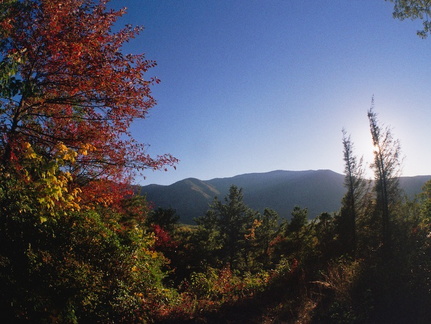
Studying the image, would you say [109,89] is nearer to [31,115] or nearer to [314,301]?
[31,115]

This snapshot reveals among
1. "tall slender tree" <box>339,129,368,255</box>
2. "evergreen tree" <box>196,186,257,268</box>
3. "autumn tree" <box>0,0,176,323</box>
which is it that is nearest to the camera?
"autumn tree" <box>0,0,176,323</box>

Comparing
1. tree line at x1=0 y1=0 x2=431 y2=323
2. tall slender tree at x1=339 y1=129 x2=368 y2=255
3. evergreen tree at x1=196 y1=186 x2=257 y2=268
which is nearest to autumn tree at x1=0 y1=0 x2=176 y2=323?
tree line at x1=0 y1=0 x2=431 y2=323

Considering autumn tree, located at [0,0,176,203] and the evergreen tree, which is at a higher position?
autumn tree, located at [0,0,176,203]

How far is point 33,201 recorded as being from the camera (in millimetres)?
3752

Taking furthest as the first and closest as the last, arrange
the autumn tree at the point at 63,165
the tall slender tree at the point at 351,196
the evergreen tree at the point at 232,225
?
the evergreen tree at the point at 232,225 < the tall slender tree at the point at 351,196 < the autumn tree at the point at 63,165

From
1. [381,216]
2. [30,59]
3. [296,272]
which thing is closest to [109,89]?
[30,59]

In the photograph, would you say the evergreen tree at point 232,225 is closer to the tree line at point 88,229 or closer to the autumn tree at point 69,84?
the tree line at point 88,229

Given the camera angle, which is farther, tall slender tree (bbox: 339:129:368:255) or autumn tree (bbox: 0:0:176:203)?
tall slender tree (bbox: 339:129:368:255)

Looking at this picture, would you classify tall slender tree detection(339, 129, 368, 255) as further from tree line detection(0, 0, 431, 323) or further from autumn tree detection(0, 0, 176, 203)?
autumn tree detection(0, 0, 176, 203)

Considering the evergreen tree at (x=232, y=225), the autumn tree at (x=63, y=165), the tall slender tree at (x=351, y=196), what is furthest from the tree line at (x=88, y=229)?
the evergreen tree at (x=232, y=225)

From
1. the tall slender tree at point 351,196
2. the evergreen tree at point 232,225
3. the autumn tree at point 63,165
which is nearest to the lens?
the autumn tree at point 63,165

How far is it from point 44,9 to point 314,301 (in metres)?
9.23

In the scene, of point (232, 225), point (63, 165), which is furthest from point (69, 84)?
point (232, 225)

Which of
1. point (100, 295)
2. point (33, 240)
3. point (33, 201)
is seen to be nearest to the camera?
point (33, 201)
